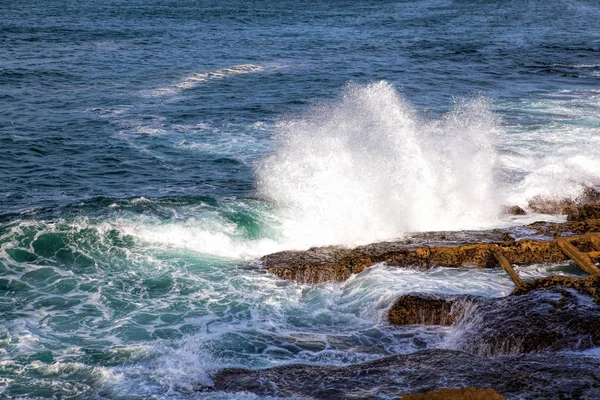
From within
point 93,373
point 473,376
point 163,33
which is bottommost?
point 93,373

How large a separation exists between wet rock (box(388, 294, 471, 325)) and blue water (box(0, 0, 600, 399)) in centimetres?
30

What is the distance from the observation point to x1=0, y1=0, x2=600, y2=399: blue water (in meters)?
10.6

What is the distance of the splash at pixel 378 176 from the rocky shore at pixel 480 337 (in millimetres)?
2029

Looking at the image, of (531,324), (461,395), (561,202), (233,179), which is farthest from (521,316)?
(233,179)

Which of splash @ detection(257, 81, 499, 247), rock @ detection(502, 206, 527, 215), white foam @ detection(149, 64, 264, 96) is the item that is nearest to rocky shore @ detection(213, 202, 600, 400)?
splash @ detection(257, 81, 499, 247)

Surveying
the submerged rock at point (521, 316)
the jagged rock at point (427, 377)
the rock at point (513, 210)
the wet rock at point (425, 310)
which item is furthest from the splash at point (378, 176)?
the jagged rock at point (427, 377)

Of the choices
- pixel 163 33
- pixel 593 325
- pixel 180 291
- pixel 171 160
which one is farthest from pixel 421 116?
pixel 163 33

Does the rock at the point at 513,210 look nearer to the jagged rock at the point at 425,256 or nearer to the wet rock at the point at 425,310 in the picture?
the jagged rock at the point at 425,256

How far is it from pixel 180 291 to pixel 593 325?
6646 millimetres

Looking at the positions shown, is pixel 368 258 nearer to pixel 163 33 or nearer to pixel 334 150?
pixel 334 150

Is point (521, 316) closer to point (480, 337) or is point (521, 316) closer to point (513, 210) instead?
point (480, 337)

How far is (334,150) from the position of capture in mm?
18625

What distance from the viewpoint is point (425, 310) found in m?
10.6

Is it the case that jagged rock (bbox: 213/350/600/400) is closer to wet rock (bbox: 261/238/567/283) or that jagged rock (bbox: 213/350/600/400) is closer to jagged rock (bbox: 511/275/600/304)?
jagged rock (bbox: 511/275/600/304)
